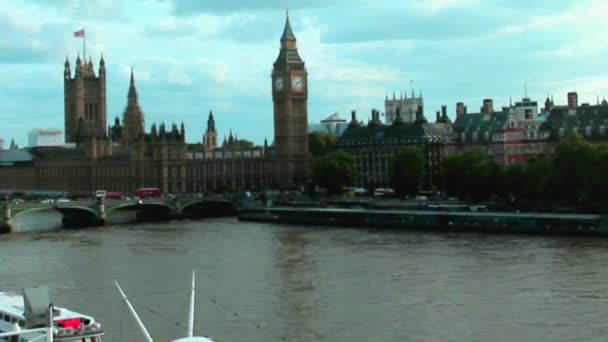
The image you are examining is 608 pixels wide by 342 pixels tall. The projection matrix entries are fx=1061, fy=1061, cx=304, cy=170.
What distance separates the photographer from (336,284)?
31.4 metres

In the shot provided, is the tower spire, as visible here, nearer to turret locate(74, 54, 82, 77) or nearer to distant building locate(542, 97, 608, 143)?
turret locate(74, 54, 82, 77)

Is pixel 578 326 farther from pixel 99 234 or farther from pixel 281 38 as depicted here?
pixel 281 38

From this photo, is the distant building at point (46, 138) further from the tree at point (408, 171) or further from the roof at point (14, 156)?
the tree at point (408, 171)

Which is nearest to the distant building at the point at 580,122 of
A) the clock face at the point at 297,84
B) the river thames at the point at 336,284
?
the clock face at the point at 297,84

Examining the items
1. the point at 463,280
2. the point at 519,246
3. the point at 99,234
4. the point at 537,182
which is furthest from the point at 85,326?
the point at 537,182

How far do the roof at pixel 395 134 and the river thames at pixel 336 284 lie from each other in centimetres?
3225

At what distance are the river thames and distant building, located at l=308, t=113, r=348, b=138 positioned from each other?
65.0 m

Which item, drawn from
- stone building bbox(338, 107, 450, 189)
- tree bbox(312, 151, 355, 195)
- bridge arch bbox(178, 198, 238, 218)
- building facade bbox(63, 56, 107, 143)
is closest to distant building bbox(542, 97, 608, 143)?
stone building bbox(338, 107, 450, 189)

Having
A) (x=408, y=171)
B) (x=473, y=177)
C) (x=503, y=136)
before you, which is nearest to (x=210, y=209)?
(x=408, y=171)

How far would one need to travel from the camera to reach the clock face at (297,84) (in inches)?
3529

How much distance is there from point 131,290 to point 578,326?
13.3m

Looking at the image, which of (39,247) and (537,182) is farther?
(537,182)

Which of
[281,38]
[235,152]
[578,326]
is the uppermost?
[281,38]

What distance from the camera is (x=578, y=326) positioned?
77.8 feet
